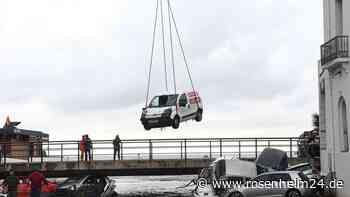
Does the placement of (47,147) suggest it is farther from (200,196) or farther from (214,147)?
(200,196)

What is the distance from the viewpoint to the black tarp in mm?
33969

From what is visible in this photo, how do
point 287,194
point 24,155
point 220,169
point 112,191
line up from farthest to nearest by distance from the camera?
point 24,155 < point 112,191 < point 220,169 < point 287,194

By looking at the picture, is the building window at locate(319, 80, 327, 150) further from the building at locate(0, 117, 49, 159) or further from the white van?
the building at locate(0, 117, 49, 159)

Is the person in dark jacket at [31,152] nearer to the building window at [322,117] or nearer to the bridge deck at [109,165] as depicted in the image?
the bridge deck at [109,165]

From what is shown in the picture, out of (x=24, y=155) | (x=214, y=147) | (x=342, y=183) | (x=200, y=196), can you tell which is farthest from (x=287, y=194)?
(x=24, y=155)

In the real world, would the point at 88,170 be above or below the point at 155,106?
below

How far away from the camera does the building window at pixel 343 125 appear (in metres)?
29.7

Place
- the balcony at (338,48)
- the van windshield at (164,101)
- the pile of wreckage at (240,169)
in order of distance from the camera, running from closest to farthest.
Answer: the balcony at (338,48) → the pile of wreckage at (240,169) → the van windshield at (164,101)

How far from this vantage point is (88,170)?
39.6 m

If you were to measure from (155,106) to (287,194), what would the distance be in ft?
46.0

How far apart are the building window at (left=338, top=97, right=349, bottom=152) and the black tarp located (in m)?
4.77

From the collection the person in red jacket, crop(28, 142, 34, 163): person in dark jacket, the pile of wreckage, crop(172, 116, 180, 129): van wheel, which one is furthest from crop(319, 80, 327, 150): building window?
crop(28, 142, 34, 163): person in dark jacket

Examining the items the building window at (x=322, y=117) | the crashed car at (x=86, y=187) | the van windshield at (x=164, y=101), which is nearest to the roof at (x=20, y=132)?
the crashed car at (x=86, y=187)

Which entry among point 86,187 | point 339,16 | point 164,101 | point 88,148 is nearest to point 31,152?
point 88,148
